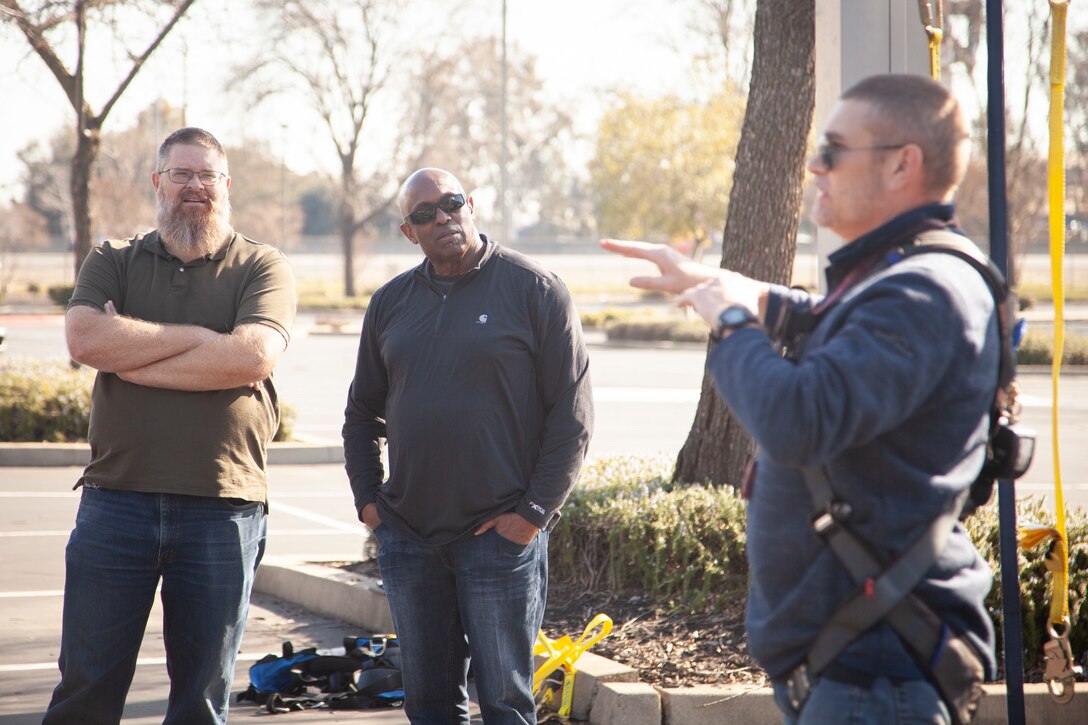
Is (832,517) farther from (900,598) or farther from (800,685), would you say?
(800,685)

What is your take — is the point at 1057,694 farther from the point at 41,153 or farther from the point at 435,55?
the point at 41,153

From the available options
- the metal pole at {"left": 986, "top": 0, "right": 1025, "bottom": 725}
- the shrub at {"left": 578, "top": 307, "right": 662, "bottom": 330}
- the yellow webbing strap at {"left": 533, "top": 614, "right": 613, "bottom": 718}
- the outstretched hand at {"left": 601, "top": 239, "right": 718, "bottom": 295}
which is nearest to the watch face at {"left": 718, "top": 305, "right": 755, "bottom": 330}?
the outstretched hand at {"left": 601, "top": 239, "right": 718, "bottom": 295}

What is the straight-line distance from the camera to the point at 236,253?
3.84 metres

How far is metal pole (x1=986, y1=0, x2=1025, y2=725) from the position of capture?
303 cm

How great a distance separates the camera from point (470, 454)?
359cm

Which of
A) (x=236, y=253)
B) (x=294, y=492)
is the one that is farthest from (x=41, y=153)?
(x=236, y=253)

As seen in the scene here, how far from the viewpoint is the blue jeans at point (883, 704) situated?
213 centimetres

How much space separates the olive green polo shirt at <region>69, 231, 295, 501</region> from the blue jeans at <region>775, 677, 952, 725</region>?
2024 mm

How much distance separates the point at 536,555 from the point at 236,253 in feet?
4.42

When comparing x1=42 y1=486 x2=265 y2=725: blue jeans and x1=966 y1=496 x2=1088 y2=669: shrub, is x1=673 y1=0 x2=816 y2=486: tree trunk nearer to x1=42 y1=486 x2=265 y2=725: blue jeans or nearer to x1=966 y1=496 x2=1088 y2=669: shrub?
x1=966 y1=496 x2=1088 y2=669: shrub

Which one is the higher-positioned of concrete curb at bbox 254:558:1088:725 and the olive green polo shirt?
the olive green polo shirt

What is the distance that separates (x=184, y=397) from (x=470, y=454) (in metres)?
0.87

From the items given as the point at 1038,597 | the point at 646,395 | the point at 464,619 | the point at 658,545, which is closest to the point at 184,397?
the point at 464,619

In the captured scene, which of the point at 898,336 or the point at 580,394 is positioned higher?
the point at 898,336
